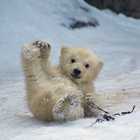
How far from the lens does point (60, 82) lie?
3580 mm

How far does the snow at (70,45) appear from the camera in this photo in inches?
96.7

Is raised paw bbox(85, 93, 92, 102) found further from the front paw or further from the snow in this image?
the snow

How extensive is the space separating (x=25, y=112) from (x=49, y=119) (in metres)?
1.09

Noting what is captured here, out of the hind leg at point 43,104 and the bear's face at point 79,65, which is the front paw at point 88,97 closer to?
the bear's face at point 79,65

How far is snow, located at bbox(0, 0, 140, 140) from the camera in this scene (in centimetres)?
246

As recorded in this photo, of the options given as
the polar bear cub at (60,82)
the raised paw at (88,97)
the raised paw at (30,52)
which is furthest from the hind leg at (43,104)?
the raised paw at (88,97)

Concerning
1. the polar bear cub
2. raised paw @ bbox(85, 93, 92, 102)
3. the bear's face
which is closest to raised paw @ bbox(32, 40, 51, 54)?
the polar bear cub

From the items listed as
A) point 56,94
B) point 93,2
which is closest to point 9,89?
point 56,94

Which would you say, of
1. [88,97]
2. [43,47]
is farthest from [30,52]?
[88,97]

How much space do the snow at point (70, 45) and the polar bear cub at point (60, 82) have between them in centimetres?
17

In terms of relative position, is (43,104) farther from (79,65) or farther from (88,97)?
(79,65)

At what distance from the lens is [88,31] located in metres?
9.73

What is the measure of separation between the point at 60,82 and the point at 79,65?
42cm

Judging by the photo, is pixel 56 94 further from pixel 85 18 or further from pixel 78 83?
pixel 85 18
